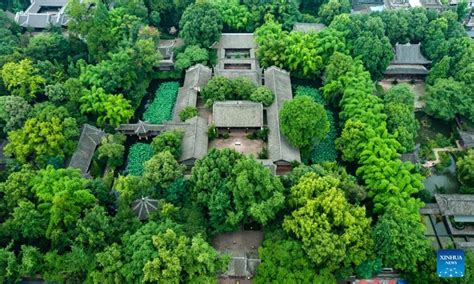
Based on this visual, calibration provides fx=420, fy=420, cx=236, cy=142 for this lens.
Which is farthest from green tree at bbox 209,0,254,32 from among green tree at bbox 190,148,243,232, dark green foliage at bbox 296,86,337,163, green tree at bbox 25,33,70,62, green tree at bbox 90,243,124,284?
green tree at bbox 90,243,124,284

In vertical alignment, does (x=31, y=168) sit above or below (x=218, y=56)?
below

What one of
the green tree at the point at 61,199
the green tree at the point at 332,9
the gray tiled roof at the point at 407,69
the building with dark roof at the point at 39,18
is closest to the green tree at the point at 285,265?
the green tree at the point at 61,199

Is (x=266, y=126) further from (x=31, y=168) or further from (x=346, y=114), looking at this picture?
(x=31, y=168)

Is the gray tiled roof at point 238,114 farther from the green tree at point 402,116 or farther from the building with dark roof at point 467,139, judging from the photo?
the building with dark roof at point 467,139

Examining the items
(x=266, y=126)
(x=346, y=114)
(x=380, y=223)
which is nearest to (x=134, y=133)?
(x=266, y=126)

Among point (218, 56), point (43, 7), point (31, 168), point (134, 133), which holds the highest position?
point (43, 7)

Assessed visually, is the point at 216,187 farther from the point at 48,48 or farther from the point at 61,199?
the point at 48,48
